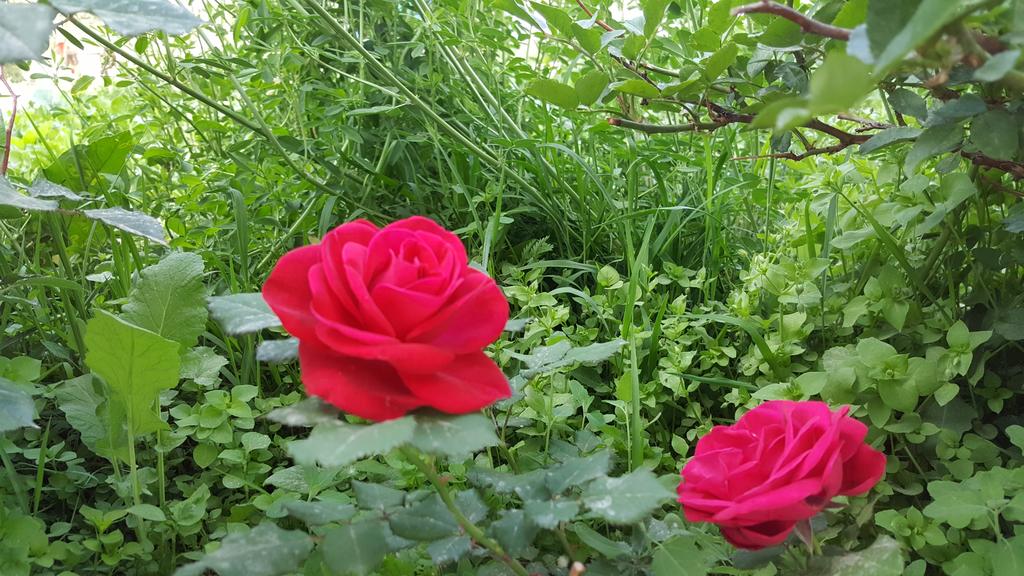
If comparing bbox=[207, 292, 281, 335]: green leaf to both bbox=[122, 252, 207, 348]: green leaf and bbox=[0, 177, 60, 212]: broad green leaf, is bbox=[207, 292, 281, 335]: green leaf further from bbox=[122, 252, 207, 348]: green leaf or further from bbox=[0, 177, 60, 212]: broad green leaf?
bbox=[122, 252, 207, 348]: green leaf

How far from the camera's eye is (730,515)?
73 cm

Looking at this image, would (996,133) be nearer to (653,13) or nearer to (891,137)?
(891,137)

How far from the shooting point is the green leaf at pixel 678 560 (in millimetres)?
792

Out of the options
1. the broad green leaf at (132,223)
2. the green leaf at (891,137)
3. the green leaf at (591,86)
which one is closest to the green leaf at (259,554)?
the broad green leaf at (132,223)

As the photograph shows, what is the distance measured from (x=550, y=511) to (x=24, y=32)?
62 cm

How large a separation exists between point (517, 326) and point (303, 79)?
4.15 ft

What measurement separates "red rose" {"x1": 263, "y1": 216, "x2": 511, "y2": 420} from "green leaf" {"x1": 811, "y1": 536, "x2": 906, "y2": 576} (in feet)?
1.24

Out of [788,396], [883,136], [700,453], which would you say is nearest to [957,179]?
[883,136]

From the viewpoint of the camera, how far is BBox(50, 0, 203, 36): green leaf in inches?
29.6

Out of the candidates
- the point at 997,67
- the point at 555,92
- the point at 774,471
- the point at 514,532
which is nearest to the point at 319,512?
the point at 514,532

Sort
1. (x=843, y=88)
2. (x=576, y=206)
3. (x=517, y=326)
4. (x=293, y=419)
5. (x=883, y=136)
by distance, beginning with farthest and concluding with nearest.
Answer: (x=576, y=206) < (x=883, y=136) < (x=517, y=326) < (x=293, y=419) < (x=843, y=88)

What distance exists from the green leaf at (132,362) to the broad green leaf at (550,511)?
509 mm

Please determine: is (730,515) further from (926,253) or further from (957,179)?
(926,253)

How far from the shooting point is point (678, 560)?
80 centimetres
